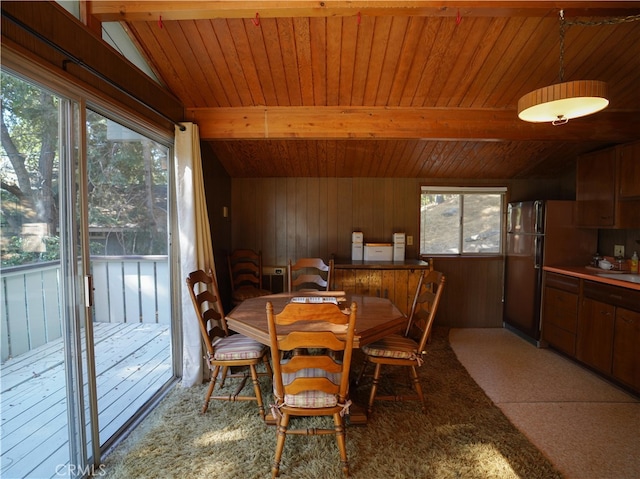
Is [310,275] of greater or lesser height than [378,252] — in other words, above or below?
below

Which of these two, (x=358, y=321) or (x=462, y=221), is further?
(x=462, y=221)

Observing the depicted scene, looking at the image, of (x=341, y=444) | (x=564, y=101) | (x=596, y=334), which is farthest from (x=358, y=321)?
(x=596, y=334)

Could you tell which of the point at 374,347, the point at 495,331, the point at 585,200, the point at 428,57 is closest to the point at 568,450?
the point at 374,347

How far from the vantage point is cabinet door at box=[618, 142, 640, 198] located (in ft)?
8.79

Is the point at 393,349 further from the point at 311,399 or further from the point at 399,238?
the point at 399,238

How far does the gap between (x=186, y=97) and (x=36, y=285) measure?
1881 millimetres

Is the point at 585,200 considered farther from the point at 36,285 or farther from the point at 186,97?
the point at 36,285

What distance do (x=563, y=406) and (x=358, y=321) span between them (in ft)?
5.87

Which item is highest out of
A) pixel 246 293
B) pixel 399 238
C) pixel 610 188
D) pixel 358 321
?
pixel 610 188

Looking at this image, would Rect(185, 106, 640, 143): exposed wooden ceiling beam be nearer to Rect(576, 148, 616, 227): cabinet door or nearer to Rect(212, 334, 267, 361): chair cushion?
Rect(576, 148, 616, 227): cabinet door

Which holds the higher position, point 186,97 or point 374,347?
point 186,97

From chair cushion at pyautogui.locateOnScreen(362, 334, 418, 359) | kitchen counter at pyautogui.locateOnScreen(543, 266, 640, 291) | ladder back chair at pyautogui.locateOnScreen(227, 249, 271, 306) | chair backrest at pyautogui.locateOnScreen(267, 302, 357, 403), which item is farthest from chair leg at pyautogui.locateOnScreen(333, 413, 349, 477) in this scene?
kitchen counter at pyautogui.locateOnScreen(543, 266, 640, 291)

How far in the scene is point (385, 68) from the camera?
239cm

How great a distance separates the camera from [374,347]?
7.02 ft
